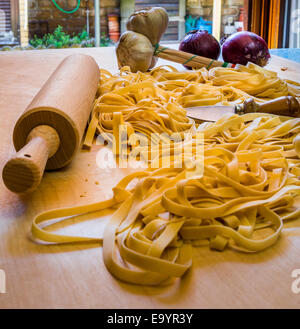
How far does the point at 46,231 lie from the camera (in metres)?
0.70

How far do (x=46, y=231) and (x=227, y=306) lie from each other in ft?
0.99

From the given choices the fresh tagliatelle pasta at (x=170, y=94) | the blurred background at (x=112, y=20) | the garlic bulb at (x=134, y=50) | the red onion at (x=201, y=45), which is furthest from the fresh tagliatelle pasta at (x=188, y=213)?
the blurred background at (x=112, y=20)

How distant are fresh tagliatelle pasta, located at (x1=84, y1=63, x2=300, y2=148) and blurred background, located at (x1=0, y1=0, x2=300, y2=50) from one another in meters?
2.09

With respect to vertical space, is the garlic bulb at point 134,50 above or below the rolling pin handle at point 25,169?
above

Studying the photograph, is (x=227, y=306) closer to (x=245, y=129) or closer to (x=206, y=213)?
(x=206, y=213)

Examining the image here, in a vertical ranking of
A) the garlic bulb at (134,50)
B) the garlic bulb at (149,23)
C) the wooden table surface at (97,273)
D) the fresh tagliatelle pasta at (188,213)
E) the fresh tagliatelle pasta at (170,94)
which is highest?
the garlic bulb at (149,23)

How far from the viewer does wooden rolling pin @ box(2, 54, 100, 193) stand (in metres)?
0.74

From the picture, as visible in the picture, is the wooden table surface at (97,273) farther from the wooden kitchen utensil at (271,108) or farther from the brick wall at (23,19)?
the brick wall at (23,19)

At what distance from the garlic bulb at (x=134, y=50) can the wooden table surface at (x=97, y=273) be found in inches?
39.0

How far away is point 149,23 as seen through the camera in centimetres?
178

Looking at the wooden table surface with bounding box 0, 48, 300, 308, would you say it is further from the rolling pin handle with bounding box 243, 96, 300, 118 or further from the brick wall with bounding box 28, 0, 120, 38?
the brick wall with bounding box 28, 0, 120, 38

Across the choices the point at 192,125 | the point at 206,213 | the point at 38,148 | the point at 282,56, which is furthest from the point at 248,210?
the point at 282,56

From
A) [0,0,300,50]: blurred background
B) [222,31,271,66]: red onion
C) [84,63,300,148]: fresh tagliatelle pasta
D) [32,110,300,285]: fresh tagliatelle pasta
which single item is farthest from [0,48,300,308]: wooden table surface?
[0,0,300,50]: blurred background

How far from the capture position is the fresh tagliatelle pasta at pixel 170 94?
1.17 m
